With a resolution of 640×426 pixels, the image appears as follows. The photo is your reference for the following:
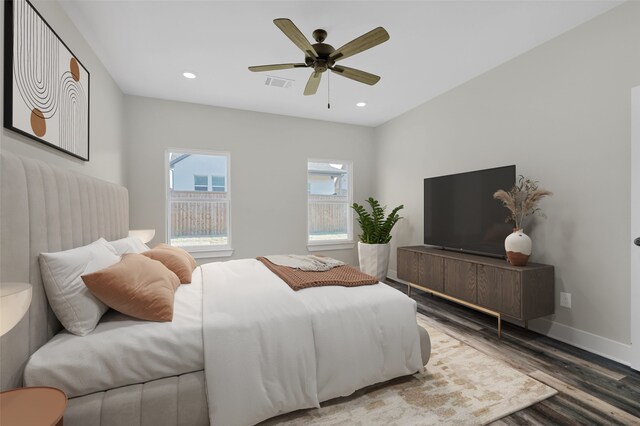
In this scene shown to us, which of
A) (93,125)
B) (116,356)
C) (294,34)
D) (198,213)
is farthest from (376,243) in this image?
(93,125)

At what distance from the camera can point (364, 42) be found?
2.03 meters

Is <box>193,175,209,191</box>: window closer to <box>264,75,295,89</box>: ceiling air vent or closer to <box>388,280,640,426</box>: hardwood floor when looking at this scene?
<box>264,75,295,89</box>: ceiling air vent

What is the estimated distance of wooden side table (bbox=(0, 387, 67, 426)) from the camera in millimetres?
906

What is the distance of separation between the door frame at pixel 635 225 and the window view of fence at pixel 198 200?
14.4ft

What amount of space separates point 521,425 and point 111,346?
2.16 m

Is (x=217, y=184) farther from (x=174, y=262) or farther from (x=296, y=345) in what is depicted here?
(x=296, y=345)

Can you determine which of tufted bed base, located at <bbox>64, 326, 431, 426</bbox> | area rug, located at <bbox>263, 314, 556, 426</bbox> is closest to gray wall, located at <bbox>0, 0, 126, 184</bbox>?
tufted bed base, located at <bbox>64, 326, 431, 426</bbox>

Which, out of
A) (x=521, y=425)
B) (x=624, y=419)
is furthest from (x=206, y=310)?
(x=624, y=419)

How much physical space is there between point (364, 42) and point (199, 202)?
327 cm

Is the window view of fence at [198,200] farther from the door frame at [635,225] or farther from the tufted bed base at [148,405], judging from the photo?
the door frame at [635,225]

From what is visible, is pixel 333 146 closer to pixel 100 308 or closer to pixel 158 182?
pixel 158 182

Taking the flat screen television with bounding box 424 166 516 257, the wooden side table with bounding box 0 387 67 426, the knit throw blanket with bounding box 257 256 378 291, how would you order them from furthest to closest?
the flat screen television with bounding box 424 166 516 257
the knit throw blanket with bounding box 257 256 378 291
the wooden side table with bounding box 0 387 67 426

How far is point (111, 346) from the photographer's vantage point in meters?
1.33

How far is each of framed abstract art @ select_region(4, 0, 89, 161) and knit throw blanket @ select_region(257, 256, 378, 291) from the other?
187cm
